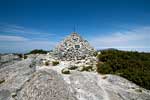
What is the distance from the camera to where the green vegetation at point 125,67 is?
19.6 metres

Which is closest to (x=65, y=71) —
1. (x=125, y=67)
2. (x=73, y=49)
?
(x=73, y=49)

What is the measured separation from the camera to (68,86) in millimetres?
17250

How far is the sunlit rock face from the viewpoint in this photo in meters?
26.5

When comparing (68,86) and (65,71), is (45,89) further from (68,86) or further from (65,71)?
(65,71)

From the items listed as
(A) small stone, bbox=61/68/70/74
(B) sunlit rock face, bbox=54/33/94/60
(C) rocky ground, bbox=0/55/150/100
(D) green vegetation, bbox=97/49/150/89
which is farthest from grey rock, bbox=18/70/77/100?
(B) sunlit rock face, bbox=54/33/94/60

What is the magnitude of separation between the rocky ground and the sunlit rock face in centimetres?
445

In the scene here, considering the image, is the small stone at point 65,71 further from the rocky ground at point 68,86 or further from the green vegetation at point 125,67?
the green vegetation at point 125,67

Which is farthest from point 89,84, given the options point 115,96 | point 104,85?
point 115,96

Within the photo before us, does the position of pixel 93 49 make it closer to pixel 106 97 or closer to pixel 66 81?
pixel 66 81

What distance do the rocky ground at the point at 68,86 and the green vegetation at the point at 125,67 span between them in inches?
41.8

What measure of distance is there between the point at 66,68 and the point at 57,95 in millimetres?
7116

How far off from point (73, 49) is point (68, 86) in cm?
1017

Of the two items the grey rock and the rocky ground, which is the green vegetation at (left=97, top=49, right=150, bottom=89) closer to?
the rocky ground

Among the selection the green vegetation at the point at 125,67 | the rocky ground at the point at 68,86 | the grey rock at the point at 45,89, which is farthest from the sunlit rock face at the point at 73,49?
the grey rock at the point at 45,89
